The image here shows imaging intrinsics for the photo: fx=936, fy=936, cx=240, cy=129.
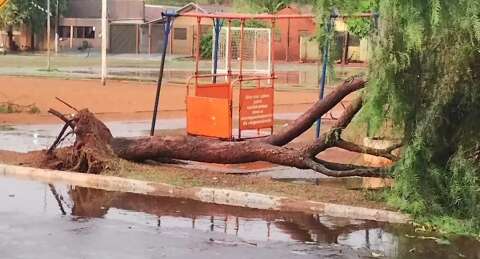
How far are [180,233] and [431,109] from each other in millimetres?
3267

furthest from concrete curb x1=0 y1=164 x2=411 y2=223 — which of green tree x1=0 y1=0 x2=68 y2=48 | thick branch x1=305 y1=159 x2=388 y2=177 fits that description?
green tree x1=0 y1=0 x2=68 y2=48

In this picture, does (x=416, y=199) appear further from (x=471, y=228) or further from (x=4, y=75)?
A: (x=4, y=75)

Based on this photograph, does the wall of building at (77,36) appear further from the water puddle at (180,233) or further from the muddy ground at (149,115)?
the water puddle at (180,233)

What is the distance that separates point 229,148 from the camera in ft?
45.0

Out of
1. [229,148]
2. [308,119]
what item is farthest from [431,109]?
[229,148]

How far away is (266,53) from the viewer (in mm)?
22281

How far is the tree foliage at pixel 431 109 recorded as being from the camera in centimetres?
1068

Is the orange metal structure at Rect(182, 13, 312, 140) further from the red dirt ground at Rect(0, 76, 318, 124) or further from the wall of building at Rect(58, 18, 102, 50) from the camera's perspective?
the wall of building at Rect(58, 18, 102, 50)

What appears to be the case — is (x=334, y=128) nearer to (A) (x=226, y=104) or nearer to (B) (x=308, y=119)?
(B) (x=308, y=119)

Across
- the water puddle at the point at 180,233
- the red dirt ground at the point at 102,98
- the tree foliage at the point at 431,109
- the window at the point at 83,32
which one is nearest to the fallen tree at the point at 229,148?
the tree foliage at the point at 431,109

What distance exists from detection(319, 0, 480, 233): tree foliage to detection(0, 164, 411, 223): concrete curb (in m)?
0.51

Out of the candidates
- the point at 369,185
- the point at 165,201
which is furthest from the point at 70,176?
the point at 369,185

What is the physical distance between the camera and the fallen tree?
1290 centimetres

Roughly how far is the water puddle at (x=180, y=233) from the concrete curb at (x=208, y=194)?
0.21 metres
